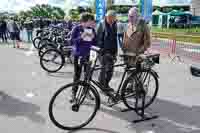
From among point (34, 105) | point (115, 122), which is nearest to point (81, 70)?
point (34, 105)

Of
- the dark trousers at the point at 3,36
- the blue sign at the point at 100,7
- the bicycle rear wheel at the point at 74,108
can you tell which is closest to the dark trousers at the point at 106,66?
the bicycle rear wheel at the point at 74,108

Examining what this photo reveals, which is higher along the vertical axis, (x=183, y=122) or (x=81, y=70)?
(x=81, y=70)

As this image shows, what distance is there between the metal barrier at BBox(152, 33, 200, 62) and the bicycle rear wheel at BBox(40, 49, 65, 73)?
4.90 m

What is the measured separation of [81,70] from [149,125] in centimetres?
201

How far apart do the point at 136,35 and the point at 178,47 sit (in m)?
8.57

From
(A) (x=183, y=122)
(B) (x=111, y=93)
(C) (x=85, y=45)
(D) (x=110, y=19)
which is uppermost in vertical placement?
(D) (x=110, y=19)

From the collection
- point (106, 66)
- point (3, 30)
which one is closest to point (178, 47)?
point (106, 66)

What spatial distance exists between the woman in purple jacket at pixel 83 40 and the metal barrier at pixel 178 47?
7.11 m

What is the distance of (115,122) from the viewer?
5.81 m

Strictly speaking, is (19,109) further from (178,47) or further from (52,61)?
(178,47)

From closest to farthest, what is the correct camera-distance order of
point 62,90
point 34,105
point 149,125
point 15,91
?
point 62,90 < point 149,125 < point 34,105 < point 15,91

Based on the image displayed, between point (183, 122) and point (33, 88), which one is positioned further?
point (33, 88)

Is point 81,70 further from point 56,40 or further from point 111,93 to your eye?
point 56,40

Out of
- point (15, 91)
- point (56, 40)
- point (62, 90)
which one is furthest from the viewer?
point (56, 40)
